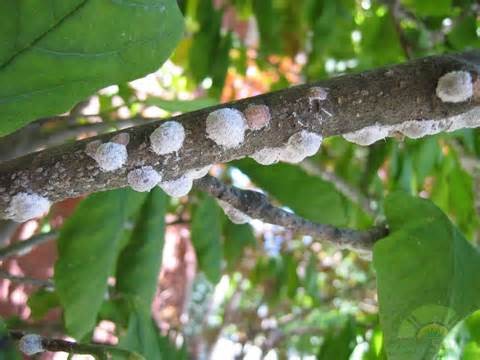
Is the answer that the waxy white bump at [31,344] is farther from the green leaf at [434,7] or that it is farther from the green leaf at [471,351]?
the green leaf at [434,7]

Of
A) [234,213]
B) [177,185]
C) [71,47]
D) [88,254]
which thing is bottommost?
[88,254]

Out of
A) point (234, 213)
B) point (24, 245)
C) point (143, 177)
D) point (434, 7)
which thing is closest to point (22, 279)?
point (24, 245)

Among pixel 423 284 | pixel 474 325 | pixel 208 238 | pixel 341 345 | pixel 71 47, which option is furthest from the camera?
pixel 208 238

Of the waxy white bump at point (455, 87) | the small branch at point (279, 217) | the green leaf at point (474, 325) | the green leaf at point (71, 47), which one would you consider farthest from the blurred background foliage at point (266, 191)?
the waxy white bump at point (455, 87)

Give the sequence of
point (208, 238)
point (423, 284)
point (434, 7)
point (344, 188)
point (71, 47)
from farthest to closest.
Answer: point (344, 188), point (434, 7), point (208, 238), point (423, 284), point (71, 47)

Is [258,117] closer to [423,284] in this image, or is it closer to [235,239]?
[423,284]

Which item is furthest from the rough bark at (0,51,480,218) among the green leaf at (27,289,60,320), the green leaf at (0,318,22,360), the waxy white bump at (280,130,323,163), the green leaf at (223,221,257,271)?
the green leaf at (223,221,257,271)
